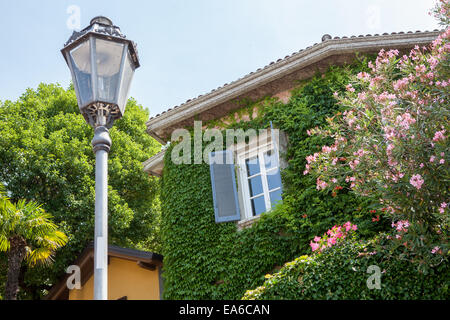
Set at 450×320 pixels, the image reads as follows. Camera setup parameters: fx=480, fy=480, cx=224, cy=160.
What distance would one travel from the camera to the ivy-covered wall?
9398mm

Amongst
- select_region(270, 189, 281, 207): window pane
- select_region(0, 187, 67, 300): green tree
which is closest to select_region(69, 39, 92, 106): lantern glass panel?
select_region(270, 189, 281, 207): window pane

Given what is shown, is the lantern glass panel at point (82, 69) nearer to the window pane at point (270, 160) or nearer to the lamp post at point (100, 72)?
the lamp post at point (100, 72)

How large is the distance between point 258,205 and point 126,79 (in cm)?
640

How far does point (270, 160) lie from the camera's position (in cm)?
1077

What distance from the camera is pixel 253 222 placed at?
1017 centimetres

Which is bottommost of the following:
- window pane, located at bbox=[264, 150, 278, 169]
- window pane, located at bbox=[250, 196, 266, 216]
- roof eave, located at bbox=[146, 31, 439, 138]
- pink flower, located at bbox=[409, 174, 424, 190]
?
pink flower, located at bbox=[409, 174, 424, 190]

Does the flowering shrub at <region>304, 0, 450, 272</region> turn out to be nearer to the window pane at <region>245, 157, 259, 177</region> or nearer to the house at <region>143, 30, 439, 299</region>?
the house at <region>143, 30, 439, 299</region>

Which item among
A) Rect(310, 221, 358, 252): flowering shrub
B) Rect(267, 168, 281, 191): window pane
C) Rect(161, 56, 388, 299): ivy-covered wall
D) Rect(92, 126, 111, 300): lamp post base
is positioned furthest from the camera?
Rect(267, 168, 281, 191): window pane

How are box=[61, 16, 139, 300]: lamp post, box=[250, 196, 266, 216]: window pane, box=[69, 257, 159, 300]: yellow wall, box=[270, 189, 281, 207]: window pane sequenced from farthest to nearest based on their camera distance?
1. box=[69, 257, 159, 300]: yellow wall
2. box=[250, 196, 266, 216]: window pane
3. box=[270, 189, 281, 207]: window pane
4. box=[61, 16, 139, 300]: lamp post

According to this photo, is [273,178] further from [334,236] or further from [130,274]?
[130,274]

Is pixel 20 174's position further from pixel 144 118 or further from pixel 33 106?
pixel 144 118

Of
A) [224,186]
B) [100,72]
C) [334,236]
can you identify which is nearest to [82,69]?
[100,72]

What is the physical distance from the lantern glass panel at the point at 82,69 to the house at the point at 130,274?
8.69m
